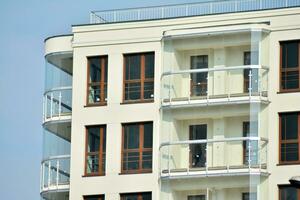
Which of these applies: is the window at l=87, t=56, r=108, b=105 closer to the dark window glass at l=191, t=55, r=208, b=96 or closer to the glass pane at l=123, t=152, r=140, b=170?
the glass pane at l=123, t=152, r=140, b=170

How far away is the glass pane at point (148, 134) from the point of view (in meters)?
57.6

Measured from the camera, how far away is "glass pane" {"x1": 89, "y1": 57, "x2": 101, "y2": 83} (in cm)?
5931

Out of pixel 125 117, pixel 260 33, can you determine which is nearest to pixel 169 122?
pixel 125 117

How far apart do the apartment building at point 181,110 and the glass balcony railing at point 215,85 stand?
0.05 metres

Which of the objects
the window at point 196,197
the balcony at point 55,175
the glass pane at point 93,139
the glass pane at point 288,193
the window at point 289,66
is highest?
the window at point 289,66

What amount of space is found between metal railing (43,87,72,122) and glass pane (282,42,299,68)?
34.4 ft

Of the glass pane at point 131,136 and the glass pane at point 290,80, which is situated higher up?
the glass pane at point 290,80

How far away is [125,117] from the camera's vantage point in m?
58.1

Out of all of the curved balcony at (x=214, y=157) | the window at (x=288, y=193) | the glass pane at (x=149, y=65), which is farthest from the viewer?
the glass pane at (x=149, y=65)

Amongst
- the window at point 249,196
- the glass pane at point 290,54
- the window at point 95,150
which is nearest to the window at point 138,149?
the window at point 95,150

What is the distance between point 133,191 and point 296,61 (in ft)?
30.5

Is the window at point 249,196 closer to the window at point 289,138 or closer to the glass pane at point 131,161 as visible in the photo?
the window at point 289,138

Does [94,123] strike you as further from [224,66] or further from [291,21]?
[291,21]

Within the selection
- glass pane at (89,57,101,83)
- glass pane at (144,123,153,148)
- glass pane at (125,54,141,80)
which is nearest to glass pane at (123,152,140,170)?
glass pane at (144,123,153,148)
